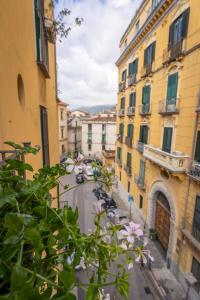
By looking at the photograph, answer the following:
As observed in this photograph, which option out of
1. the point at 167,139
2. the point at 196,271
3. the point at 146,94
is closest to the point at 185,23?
the point at 146,94

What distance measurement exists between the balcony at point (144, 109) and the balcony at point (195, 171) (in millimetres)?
4423

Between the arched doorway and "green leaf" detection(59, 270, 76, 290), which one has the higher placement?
"green leaf" detection(59, 270, 76, 290)

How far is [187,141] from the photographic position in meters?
6.79

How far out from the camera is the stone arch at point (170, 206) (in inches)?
301

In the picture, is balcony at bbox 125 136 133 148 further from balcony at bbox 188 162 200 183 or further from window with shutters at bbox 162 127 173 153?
balcony at bbox 188 162 200 183

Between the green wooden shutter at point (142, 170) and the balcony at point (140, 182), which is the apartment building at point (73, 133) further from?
the green wooden shutter at point (142, 170)

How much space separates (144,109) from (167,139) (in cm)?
285

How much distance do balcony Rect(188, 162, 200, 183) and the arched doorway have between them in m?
2.85

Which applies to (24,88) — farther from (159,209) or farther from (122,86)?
(122,86)

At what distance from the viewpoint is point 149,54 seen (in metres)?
9.68

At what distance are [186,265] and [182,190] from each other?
2997mm

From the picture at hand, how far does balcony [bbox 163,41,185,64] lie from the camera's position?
22.6 feet

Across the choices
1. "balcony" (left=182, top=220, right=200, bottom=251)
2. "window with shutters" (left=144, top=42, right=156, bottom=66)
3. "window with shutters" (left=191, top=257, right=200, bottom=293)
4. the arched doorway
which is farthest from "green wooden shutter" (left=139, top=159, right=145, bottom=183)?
"window with shutters" (left=144, top=42, right=156, bottom=66)

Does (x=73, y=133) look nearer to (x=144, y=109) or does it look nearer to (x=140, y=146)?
(x=140, y=146)
